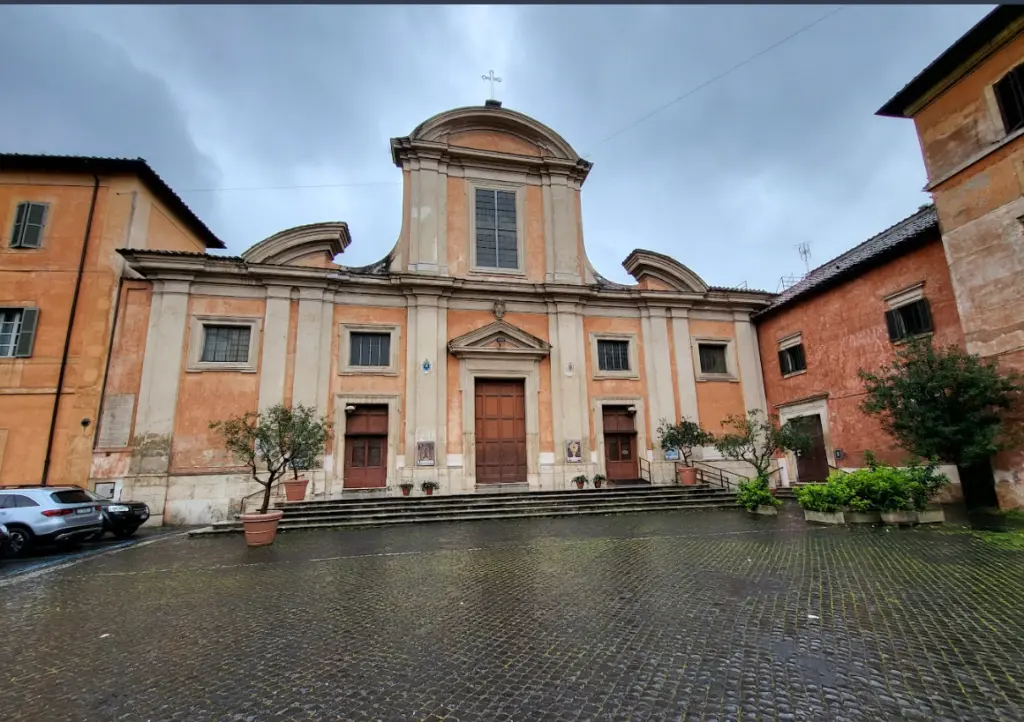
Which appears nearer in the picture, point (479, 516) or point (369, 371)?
point (479, 516)

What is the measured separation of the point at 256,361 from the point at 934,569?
16325 mm

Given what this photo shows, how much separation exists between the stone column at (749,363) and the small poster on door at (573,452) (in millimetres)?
7003

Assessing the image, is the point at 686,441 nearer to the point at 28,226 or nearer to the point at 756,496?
the point at 756,496

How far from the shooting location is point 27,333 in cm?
1406

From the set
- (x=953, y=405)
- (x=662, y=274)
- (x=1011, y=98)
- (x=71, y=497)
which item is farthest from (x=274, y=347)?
(x=1011, y=98)

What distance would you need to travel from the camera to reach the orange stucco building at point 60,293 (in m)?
13.6

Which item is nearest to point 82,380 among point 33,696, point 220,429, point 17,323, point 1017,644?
point 17,323

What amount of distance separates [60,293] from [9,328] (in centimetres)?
166

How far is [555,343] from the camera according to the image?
17.3m

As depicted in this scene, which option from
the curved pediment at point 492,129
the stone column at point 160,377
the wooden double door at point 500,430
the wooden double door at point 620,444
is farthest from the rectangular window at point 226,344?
the wooden double door at point 620,444

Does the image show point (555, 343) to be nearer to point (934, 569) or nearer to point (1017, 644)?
point (934, 569)

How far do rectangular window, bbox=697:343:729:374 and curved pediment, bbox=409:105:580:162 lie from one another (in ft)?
29.9

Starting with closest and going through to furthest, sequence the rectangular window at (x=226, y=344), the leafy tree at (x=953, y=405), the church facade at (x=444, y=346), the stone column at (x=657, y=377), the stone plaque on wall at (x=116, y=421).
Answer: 1. the leafy tree at (x=953, y=405)
2. the stone plaque on wall at (x=116, y=421)
3. the church facade at (x=444, y=346)
4. the rectangular window at (x=226, y=344)
5. the stone column at (x=657, y=377)

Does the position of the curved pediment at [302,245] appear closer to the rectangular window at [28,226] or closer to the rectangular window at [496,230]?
the rectangular window at [496,230]
